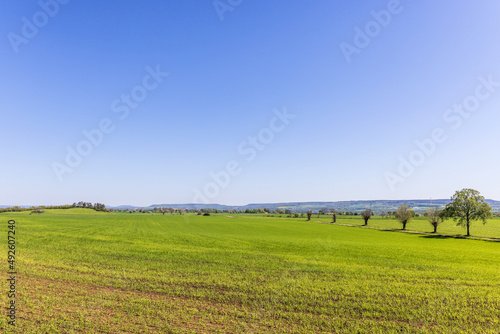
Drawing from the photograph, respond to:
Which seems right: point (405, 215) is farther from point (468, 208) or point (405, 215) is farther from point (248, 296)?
point (248, 296)

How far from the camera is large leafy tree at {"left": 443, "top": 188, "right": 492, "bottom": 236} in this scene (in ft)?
185

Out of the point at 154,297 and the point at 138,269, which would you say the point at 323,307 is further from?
the point at 138,269

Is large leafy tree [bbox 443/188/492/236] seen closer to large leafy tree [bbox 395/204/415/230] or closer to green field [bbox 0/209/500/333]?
large leafy tree [bbox 395/204/415/230]

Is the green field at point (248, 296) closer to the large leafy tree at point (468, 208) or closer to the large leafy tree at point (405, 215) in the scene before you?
the large leafy tree at point (468, 208)

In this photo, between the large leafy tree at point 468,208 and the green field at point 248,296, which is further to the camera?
the large leafy tree at point 468,208

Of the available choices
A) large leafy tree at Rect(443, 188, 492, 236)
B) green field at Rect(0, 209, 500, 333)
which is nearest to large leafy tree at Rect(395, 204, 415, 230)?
large leafy tree at Rect(443, 188, 492, 236)

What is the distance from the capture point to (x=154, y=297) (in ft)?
46.3

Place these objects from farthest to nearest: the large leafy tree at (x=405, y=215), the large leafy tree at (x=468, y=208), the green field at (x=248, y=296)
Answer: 1. the large leafy tree at (x=405, y=215)
2. the large leafy tree at (x=468, y=208)
3. the green field at (x=248, y=296)

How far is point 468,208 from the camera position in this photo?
189ft

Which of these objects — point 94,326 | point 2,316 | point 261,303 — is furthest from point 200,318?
point 2,316

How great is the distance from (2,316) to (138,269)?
29.8 ft

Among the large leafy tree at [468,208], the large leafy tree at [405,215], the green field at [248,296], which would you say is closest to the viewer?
the green field at [248,296]

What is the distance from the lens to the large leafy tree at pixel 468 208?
185 feet

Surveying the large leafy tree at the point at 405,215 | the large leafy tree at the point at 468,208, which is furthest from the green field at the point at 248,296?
the large leafy tree at the point at 405,215
